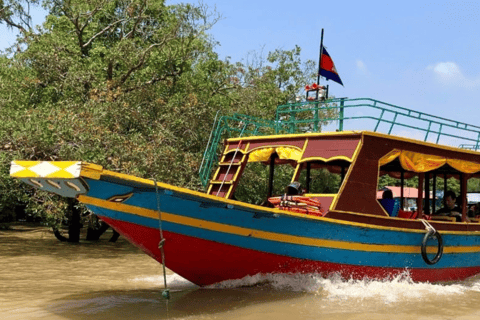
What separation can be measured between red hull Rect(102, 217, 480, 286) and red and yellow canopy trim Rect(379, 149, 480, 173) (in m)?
1.78

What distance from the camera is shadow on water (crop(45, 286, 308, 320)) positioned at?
633 cm

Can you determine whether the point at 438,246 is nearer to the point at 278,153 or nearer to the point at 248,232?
the point at 278,153

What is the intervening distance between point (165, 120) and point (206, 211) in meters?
9.65

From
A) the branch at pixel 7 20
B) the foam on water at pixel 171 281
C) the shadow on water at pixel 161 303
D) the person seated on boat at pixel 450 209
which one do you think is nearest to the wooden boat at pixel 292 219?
the person seated on boat at pixel 450 209

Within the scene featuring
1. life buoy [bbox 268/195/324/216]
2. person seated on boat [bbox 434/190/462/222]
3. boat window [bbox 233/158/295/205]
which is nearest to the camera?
life buoy [bbox 268/195/324/216]

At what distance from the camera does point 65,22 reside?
18.8m

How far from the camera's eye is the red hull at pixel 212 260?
22.1 ft

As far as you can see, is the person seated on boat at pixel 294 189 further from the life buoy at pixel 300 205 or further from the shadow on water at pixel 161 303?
the shadow on water at pixel 161 303

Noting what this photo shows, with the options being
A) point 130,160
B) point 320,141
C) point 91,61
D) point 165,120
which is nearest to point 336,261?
point 320,141

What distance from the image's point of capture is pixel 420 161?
29.7 ft

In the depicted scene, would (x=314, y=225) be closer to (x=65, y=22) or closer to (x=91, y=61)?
(x=91, y=61)

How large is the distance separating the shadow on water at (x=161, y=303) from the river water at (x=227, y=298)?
0.01 m

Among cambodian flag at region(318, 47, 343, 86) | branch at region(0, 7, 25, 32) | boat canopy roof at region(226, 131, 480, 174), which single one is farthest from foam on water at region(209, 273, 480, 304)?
branch at region(0, 7, 25, 32)

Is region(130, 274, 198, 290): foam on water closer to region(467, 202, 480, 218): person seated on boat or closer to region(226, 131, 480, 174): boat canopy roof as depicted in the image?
region(226, 131, 480, 174): boat canopy roof
